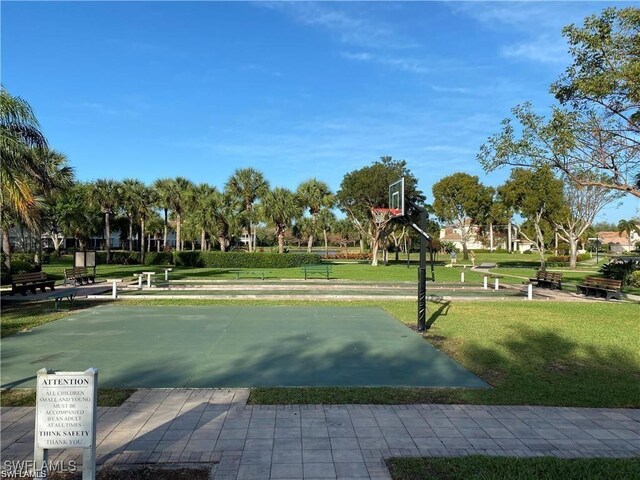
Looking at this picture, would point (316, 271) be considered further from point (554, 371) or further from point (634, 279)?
point (554, 371)

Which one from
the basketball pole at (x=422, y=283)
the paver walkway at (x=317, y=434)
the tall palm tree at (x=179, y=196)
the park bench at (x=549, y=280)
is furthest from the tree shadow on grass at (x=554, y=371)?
the tall palm tree at (x=179, y=196)

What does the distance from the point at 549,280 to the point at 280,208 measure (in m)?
29.0

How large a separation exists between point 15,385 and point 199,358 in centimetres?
281

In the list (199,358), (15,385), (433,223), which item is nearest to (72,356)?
(15,385)

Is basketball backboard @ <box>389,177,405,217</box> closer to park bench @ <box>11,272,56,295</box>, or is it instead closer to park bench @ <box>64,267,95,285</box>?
park bench @ <box>11,272,56,295</box>

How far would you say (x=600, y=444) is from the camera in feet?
15.6

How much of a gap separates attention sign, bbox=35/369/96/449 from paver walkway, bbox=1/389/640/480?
1.02m

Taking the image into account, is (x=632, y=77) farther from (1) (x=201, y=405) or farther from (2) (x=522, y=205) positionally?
(2) (x=522, y=205)

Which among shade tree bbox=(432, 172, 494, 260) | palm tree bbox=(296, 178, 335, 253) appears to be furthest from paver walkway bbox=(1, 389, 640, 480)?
shade tree bbox=(432, 172, 494, 260)

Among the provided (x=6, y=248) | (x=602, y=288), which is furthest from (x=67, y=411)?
(x=6, y=248)

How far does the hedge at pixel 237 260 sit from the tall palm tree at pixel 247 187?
8002mm

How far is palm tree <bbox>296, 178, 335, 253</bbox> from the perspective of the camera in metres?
51.9

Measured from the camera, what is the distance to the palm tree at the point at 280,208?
46.8m

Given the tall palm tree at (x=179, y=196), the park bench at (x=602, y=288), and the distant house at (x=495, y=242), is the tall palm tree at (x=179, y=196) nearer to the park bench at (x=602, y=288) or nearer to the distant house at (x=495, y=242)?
the park bench at (x=602, y=288)
